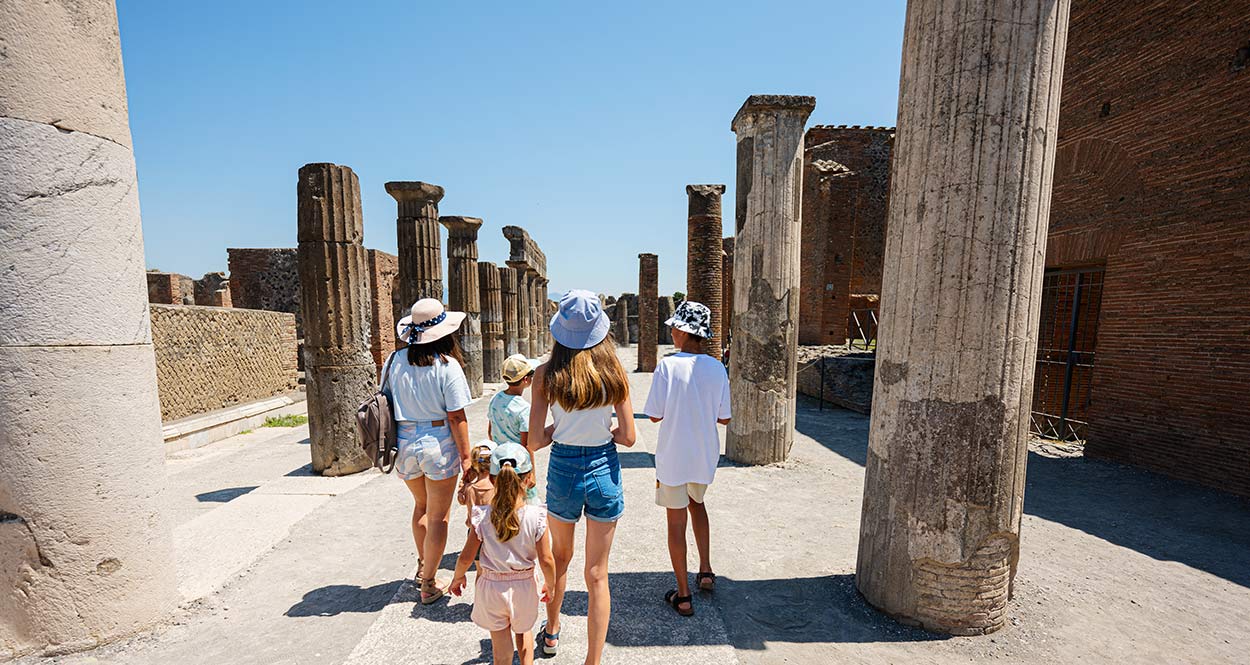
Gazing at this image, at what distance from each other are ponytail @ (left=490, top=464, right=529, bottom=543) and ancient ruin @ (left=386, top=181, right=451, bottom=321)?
28.9 ft

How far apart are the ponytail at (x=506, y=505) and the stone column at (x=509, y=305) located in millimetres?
15414

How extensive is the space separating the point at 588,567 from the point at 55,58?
381cm

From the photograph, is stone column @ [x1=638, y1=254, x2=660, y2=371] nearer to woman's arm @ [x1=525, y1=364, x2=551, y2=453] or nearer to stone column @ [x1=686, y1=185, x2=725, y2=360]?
stone column @ [x1=686, y1=185, x2=725, y2=360]

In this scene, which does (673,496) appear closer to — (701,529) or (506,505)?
(701,529)

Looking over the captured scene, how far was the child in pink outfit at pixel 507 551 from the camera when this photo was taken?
7.41 feet

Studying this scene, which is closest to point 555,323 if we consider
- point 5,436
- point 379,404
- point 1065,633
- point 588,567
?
point 588,567

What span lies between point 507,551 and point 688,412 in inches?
50.5

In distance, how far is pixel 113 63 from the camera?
114 inches

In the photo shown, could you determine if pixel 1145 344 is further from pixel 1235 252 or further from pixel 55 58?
pixel 55 58

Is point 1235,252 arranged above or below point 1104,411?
above

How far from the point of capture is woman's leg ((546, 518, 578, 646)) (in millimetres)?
2516

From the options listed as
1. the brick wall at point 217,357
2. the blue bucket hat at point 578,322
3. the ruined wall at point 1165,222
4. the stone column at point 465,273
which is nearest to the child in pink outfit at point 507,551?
the blue bucket hat at point 578,322

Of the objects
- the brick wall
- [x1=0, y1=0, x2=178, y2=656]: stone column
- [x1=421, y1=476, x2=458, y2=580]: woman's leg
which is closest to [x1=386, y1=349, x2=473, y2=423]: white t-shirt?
[x1=421, y1=476, x2=458, y2=580]: woman's leg

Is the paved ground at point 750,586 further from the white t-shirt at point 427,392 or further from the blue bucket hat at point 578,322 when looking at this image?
the blue bucket hat at point 578,322
